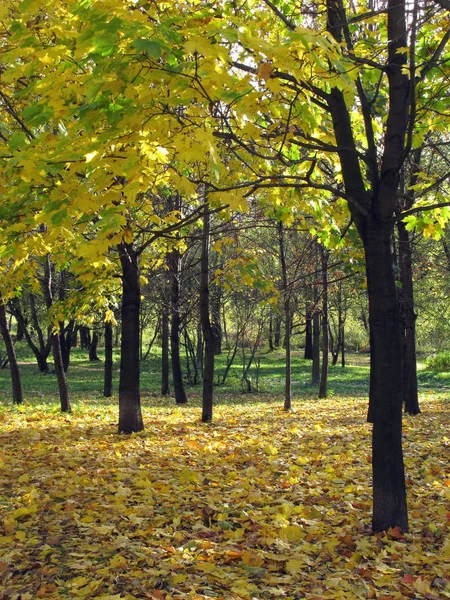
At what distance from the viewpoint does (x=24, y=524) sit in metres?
4.31

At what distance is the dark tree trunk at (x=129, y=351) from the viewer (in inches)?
328

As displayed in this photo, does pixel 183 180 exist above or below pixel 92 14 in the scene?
below

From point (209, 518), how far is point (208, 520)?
0.03 metres

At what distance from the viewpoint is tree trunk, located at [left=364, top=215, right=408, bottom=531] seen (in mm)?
4379

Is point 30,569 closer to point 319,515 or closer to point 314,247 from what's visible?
point 319,515

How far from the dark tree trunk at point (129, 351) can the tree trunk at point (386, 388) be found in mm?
4663

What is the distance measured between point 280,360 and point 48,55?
107 ft

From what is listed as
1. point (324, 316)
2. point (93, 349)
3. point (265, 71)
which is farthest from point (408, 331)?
point (93, 349)

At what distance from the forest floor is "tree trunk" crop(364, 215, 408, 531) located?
223 millimetres

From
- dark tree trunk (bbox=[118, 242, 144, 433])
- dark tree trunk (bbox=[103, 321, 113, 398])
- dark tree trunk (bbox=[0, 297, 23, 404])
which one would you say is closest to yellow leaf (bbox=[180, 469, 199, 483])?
dark tree trunk (bbox=[118, 242, 144, 433])

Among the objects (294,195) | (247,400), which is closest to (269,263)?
(247,400)

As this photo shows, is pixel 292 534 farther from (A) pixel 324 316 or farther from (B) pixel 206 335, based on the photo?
(A) pixel 324 316

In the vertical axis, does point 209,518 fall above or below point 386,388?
below

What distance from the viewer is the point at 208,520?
4.64 metres
